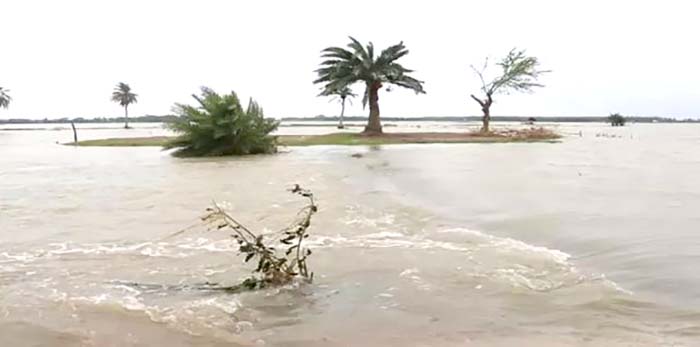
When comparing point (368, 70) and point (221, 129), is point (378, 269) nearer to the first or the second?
point (221, 129)

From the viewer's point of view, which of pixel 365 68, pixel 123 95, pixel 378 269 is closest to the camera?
pixel 378 269

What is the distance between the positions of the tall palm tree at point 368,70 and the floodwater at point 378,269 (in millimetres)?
31525

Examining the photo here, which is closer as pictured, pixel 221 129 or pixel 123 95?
pixel 221 129

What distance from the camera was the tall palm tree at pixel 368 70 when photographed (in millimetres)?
46969

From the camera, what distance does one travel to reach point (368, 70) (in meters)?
46.8

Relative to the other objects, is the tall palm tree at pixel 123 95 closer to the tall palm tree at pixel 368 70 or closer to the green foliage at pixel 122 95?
the green foliage at pixel 122 95

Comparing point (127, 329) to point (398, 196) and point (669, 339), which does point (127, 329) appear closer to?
point (669, 339)

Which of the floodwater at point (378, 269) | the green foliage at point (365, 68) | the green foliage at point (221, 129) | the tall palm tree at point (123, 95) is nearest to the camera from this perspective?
the floodwater at point (378, 269)

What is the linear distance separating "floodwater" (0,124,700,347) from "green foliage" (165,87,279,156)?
59.0 feet

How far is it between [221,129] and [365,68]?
15.5 m

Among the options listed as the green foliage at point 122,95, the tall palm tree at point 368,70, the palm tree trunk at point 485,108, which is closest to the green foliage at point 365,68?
the tall palm tree at point 368,70

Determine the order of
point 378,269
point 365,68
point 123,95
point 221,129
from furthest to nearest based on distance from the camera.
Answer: point 123,95 → point 365,68 → point 221,129 → point 378,269

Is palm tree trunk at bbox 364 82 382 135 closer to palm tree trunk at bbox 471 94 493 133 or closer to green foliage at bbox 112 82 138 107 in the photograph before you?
palm tree trunk at bbox 471 94 493 133

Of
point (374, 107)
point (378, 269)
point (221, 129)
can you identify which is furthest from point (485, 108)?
point (378, 269)
